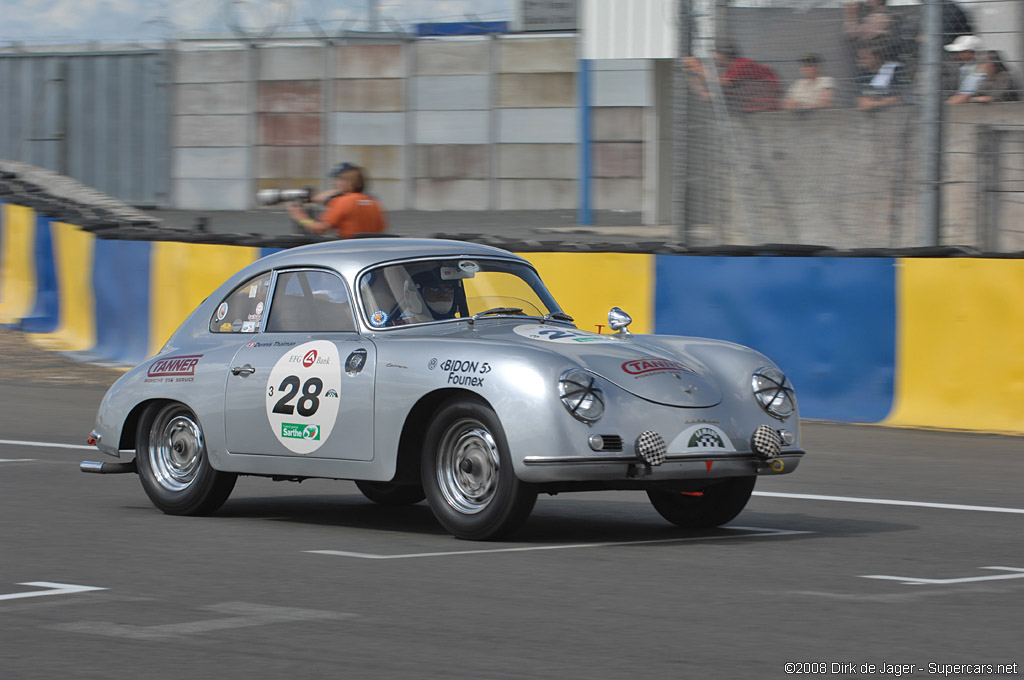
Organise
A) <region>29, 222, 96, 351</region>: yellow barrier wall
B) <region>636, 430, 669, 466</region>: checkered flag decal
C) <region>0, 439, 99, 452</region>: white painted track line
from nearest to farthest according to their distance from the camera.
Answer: <region>636, 430, 669, 466</region>: checkered flag decal
<region>0, 439, 99, 452</region>: white painted track line
<region>29, 222, 96, 351</region>: yellow barrier wall

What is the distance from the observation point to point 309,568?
6254 millimetres

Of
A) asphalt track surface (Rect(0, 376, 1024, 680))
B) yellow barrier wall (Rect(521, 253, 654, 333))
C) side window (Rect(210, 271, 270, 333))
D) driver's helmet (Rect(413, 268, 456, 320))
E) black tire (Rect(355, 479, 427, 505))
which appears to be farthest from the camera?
yellow barrier wall (Rect(521, 253, 654, 333))

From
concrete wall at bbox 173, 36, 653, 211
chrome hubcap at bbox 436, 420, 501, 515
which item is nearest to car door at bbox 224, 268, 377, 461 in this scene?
chrome hubcap at bbox 436, 420, 501, 515

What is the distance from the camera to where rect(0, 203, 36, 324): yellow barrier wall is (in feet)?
58.6

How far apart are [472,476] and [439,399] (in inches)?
15.3

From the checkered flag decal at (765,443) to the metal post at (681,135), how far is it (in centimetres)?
756

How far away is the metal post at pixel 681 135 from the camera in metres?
14.5

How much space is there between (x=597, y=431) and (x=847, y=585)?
1.24m

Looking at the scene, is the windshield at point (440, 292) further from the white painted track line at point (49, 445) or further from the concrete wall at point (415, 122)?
the concrete wall at point (415, 122)

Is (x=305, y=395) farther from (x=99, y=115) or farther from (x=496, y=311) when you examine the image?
(x=99, y=115)

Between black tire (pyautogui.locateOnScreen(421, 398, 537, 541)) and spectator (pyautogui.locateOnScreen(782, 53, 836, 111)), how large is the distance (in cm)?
812

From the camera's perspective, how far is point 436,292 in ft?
24.9

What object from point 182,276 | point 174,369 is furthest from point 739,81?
point 174,369

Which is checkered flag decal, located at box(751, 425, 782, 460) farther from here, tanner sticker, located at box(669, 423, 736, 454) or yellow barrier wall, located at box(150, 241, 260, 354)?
yellow barrier wall, located at box(150, 241, 260, 354)
